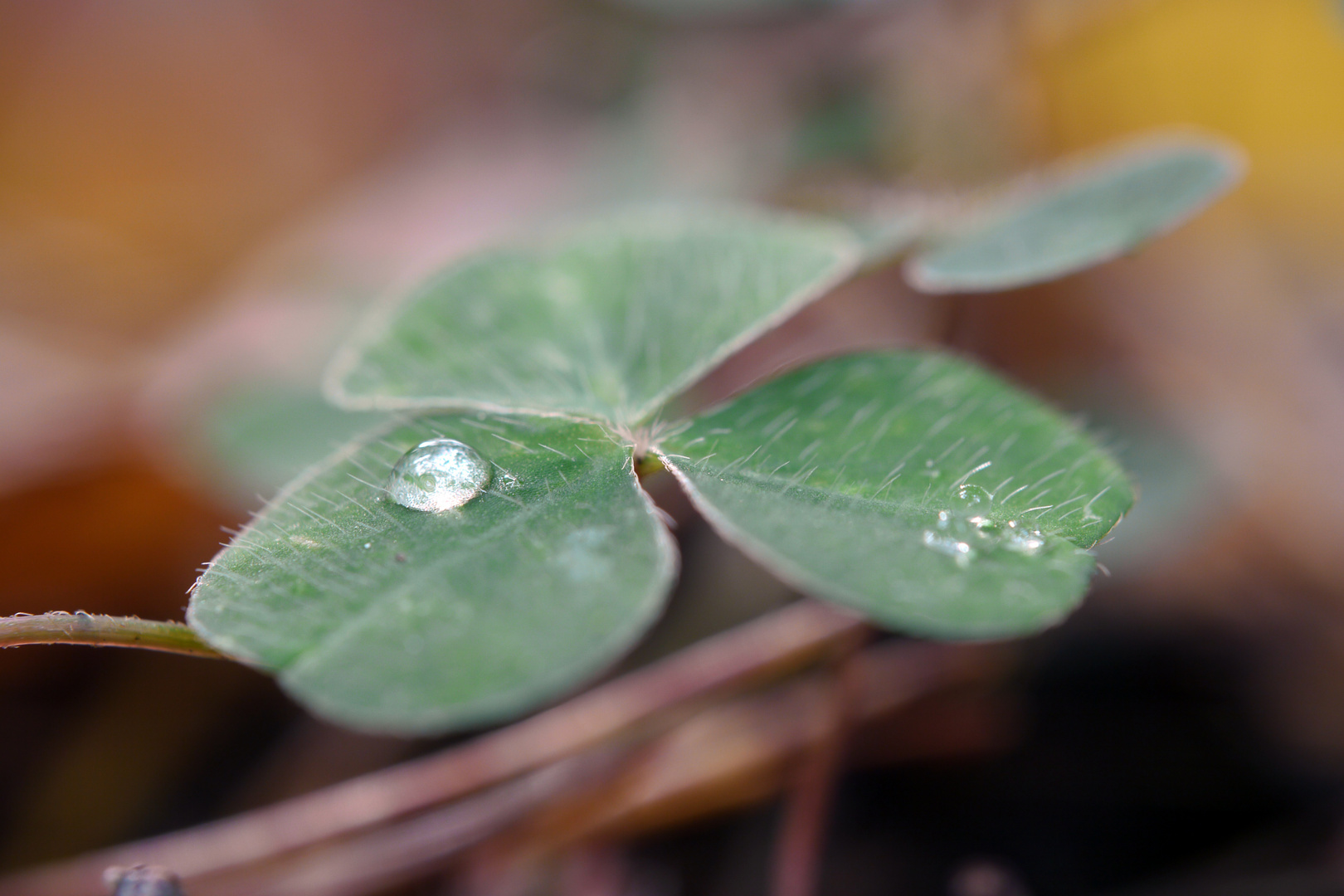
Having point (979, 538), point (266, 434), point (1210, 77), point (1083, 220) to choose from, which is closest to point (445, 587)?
point (979, 538)

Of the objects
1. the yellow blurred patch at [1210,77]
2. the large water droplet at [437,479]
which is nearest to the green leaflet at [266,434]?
the large water droplet at [437,479]

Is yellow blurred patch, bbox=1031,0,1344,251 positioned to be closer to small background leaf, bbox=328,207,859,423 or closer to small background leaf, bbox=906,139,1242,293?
small background leaf, bbox=906,139,1242,293

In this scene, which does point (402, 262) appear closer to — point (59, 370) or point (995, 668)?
point (59, 370)

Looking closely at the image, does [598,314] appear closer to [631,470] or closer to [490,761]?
[631,470]

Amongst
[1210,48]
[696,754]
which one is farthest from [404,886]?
[1210,48]

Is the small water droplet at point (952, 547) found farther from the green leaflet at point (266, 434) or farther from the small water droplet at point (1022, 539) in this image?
the green leaflet at point (266, 434)

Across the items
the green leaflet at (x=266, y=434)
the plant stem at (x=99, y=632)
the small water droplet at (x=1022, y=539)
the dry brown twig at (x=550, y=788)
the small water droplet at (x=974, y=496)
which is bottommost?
the dry brown twig at (x=550, y=788)

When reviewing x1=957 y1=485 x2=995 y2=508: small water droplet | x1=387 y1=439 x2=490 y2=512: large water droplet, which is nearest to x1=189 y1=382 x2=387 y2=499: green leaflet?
x1=387 y1=439 x2=490 y2=512: large water droplet
